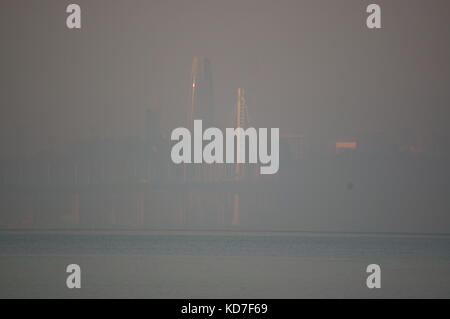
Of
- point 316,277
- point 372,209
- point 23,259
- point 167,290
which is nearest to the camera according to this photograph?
point 167,290

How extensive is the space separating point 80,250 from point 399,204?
7709 cm

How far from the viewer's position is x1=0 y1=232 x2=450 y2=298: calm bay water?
38.3m

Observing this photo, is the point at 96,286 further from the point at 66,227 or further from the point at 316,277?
the point at 66,227

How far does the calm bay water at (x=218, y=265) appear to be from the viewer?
38.3m

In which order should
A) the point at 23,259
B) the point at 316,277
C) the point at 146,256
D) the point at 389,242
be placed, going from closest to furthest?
the point at 316,277 < the point at 23,259 < the point at 146,256 < the point at 389,242

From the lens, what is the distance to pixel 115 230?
90.6m

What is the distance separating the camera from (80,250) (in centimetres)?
6419

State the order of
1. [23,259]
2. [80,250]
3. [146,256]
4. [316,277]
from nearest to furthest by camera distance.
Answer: [316,277]
[23,259]
[146,256]
[80,250]

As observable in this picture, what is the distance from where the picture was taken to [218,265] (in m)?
51.7

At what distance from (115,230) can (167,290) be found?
173 ft
